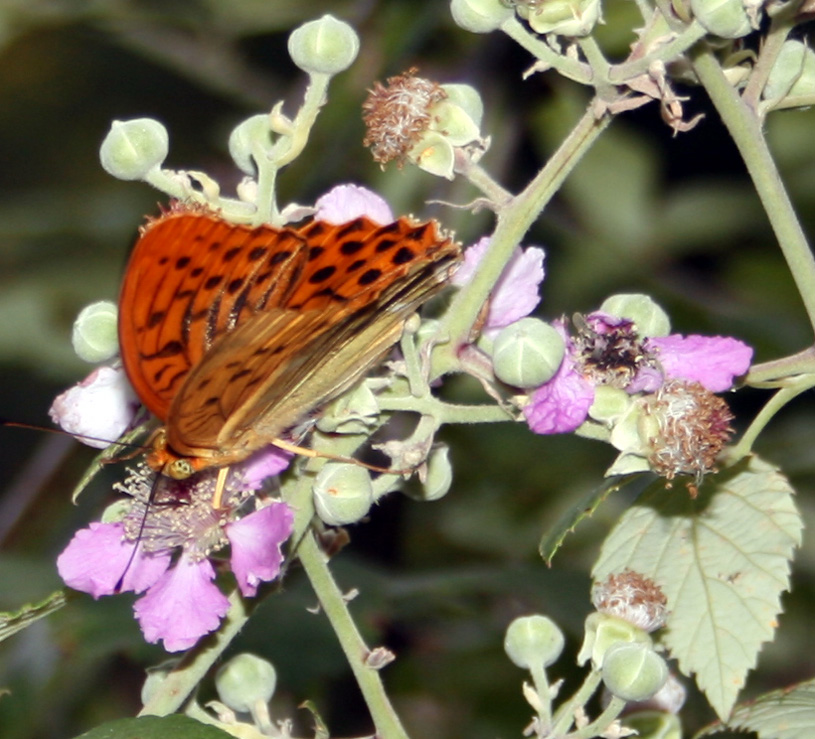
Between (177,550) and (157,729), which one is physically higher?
(177,550)

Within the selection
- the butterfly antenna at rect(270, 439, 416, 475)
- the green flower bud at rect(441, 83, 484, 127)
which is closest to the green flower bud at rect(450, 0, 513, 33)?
the green flower bud at rect(441, 83, 484, 127)

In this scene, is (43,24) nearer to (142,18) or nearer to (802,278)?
(142,18)

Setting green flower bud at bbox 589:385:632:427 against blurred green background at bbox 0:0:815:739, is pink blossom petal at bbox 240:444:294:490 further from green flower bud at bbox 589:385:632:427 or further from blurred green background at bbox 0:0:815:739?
blurred green background at bbox 0:0:815:739

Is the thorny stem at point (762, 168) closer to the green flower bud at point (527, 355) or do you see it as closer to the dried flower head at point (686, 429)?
the dried flower head at point (686, 429)

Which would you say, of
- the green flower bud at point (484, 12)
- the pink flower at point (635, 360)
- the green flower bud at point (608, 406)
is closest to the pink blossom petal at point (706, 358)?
the pink flower at point (635, 360)

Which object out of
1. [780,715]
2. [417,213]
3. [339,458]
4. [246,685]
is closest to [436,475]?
[339,458]

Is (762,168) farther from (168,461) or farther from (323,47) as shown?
(168,461)
